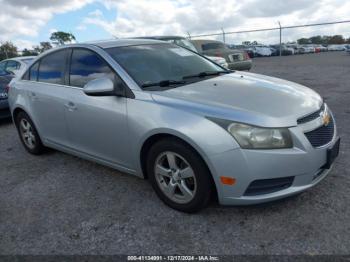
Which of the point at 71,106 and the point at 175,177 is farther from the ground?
the point at 71,106

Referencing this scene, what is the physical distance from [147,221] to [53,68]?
2.44m

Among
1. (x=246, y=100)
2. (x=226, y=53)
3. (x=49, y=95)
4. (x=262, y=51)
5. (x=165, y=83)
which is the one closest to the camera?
(x=246, y=100)

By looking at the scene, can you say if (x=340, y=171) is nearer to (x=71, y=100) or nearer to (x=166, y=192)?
(x=166, y=192)

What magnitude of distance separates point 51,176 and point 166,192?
1.81 meters

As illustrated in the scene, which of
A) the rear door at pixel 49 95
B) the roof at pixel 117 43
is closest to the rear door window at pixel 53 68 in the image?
the rear door at pixel 49 95

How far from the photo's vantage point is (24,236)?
287 cm

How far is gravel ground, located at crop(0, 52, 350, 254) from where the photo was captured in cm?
255

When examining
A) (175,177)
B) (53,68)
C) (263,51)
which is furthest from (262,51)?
(175,177)

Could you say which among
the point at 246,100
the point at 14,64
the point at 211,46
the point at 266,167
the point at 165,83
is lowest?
the point at 266,167

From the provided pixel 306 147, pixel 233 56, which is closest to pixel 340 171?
pixel 306 147

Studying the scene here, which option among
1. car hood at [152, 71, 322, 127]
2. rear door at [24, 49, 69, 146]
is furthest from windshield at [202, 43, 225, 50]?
car hood at [152, 71, 322, 127]

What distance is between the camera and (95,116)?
11.3 ft

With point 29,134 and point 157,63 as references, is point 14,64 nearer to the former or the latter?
point 29,134

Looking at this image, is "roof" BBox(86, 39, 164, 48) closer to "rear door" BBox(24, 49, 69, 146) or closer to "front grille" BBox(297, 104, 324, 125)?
"rear door" BBox(24, 49, 69, 146)
